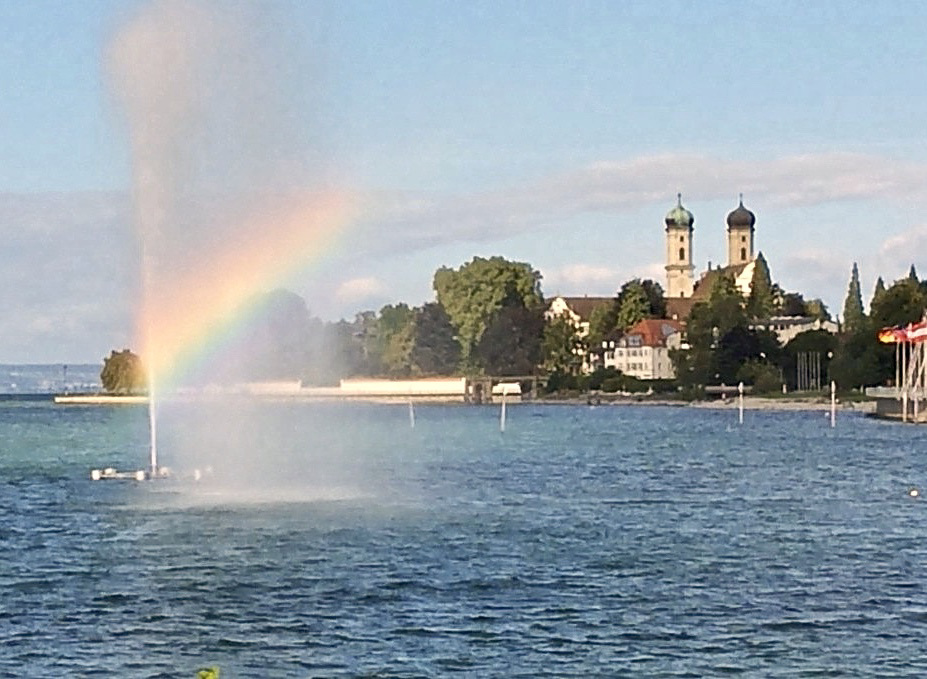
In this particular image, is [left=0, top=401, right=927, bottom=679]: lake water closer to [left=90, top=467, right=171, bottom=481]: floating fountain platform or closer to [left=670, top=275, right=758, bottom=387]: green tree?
[left=90, top=467, right=171, bottom=481]: floating fountain platform

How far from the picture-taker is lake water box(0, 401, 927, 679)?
26.8 m

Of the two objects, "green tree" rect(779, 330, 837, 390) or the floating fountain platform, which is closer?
the floating fountain platform

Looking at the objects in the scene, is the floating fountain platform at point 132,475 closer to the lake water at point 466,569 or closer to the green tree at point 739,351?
the lake water at point 466,569

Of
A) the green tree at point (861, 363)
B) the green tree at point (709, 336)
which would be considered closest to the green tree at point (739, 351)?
the green tree at point (709, 336)

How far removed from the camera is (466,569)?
3609 centimetres

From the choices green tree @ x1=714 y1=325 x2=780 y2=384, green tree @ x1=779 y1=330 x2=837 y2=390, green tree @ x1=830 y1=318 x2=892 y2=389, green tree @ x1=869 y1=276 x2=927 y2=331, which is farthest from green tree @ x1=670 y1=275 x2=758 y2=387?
green tree @ x1=869 y1=276 x2=927 y2=331

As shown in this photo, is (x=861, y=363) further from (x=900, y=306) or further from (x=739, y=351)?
(x=739, y=351)

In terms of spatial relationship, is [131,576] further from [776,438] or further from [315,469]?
[776,438]

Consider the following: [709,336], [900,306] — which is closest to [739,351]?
[709,336]

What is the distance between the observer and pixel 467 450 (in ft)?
307

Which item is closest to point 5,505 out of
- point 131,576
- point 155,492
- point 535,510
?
point 155,492

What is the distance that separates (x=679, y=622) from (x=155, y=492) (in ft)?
104

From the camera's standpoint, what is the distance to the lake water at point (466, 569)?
Answer: 1054 inches

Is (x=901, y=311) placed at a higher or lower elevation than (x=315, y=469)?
higher
